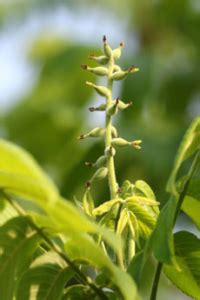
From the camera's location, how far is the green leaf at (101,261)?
53.3 inches

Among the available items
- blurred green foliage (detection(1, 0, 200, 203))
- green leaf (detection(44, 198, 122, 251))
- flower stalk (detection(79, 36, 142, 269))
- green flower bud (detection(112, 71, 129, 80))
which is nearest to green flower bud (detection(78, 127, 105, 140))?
flower stalk (detection(79, 36, 142, 269))

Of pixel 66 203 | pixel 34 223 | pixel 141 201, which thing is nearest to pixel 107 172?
pixel 141 201

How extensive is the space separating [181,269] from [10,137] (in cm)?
408

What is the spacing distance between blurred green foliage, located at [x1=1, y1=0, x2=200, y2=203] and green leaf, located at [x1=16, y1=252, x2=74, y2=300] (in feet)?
9.60

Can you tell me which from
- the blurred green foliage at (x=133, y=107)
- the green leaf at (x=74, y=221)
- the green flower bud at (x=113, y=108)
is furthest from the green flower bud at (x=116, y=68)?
the blurred green foliage at (x=133, y=107)

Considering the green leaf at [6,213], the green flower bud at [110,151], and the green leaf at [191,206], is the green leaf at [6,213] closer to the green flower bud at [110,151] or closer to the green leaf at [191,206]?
the green flower bud at [110,151]

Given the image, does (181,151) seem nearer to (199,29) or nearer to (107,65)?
(107,65)

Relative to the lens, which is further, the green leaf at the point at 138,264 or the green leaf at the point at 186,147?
the green leaf at the point at 138,264

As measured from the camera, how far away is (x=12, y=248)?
159cm

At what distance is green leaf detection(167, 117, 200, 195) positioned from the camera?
142 centimetres

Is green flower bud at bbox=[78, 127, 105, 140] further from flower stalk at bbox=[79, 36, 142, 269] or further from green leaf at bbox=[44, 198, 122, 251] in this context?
green leaf at bbox=[44, 198, 122, 251]

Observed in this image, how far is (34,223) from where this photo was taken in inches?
62.1

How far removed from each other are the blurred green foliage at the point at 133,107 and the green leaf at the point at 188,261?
284 centimetres

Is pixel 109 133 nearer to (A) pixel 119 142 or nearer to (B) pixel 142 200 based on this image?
(A) pixel 119 142
